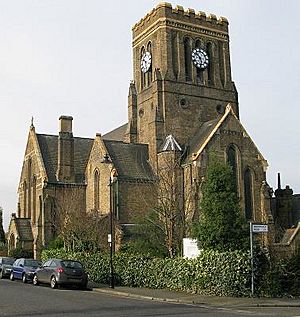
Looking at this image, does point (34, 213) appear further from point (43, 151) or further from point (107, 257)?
point (107, 257)

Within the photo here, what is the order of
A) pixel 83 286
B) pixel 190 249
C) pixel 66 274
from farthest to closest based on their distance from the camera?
pixel 190 249
pixel 83 286
pixel 66 274

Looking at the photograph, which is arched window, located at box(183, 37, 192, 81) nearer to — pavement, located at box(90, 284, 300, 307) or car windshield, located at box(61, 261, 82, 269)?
car windshield, located at box(61, 261, 82, 269)

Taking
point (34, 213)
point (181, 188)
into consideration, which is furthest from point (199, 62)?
point (34, 213)

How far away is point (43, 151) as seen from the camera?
55.1 m

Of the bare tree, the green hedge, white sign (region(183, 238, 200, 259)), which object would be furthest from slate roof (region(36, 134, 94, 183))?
white sign (region(183, 238, 200, 259))

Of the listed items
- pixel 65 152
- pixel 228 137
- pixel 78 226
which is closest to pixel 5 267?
pixel 78 226

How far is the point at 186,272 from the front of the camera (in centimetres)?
2583

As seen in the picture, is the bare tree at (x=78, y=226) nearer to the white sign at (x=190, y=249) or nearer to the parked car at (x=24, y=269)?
the parked car at (x=24, y=269)

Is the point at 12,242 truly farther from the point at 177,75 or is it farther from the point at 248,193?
the point at 248,193

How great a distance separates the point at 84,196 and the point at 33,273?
72.5 ft

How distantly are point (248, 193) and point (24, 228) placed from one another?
2169 centimetres

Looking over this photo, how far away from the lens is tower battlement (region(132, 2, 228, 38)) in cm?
5509

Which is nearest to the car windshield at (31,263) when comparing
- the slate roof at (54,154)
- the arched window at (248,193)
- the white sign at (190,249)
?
the white sign at (190,249)

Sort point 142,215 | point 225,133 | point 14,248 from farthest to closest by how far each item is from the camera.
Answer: point 14,248, point 225,133, point 142,215
